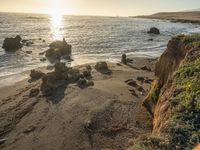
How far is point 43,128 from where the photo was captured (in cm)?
1612

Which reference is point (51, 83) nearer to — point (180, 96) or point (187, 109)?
point (180, 96)

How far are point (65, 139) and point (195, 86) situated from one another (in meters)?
7.50

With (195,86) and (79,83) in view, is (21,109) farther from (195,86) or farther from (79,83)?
(195,86)

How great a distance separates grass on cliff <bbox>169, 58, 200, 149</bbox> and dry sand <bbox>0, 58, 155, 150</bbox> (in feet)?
12.5

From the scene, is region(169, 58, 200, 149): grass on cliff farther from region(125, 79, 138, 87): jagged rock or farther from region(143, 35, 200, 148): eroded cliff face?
region(125, 79, 138, 87): jagged rock

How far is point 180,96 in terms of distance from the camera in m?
11.7

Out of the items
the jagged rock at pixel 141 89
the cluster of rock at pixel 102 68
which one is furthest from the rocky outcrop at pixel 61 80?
the jagged rock at pixel 141 89

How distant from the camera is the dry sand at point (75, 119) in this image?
1445cm

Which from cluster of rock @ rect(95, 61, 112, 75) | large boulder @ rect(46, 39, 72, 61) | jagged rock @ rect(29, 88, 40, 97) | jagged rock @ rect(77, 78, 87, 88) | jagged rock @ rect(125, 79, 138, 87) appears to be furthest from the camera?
large boulder @ rect(46, 39, 72, 61)

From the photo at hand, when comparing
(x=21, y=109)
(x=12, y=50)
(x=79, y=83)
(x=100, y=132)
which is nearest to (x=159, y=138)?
(x=100, y=132)

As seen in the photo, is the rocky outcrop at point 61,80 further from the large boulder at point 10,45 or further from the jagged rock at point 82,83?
the large boulder at point 10,45

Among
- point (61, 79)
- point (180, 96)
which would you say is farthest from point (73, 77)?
point (180, 96)

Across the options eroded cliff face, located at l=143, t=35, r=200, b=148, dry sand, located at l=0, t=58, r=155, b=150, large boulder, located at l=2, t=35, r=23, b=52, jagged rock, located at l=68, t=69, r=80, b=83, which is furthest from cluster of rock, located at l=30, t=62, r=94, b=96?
large boulder, located at l=2, t=35, r=23, b=52

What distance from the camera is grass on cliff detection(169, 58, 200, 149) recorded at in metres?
9.24
